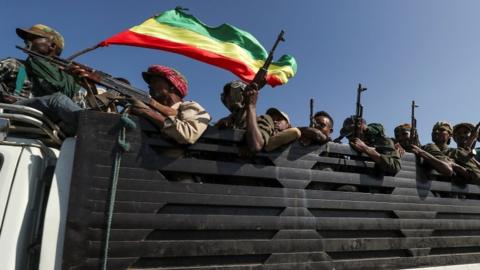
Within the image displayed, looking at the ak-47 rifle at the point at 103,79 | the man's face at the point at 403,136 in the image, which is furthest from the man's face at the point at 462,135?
the ak-47 rifle at the point at 103,79

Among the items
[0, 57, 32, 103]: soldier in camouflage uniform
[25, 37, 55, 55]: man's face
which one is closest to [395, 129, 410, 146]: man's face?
[25, 37, 55, 55]: man's face

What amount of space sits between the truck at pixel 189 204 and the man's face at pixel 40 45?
→ 86cm

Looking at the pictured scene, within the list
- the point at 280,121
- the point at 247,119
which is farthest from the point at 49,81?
the point at 280,121

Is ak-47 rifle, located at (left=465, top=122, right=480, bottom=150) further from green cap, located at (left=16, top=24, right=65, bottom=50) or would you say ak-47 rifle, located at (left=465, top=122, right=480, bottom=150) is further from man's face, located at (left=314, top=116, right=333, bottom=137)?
green cap, located at (left=16, top=24, right=65, bottom=50)

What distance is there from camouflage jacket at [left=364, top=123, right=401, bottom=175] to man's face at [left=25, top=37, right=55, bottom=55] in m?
2.49

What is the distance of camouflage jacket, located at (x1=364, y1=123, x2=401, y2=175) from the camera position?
2609mm

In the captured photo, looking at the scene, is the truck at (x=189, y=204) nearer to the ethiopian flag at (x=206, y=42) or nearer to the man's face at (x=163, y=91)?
the man's face at (x=163, y=91)

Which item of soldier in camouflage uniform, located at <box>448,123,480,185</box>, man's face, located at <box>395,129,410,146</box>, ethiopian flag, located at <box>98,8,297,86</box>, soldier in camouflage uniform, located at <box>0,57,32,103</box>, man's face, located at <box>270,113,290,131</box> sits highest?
ethiopian flag, located at <box>98,8,297,86</box>

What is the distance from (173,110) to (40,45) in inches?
50.1

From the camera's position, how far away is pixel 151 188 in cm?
190

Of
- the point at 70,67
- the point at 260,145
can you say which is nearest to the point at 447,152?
the point at 260,145

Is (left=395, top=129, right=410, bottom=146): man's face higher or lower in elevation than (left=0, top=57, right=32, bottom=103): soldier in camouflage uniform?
lower

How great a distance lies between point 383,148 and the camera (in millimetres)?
2967

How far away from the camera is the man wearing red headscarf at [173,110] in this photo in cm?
202
